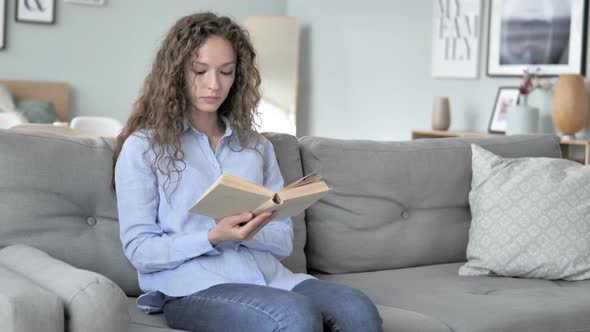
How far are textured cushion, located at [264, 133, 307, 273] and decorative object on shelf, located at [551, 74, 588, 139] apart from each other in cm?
279

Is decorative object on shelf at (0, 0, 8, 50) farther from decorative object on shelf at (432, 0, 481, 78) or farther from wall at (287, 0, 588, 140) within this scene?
decorative object on shelf at (432, 0, 481, 78)

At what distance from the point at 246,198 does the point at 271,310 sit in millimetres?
250

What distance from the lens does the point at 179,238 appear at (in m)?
1.91

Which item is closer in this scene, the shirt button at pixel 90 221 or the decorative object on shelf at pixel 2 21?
the shirt button at pixel 90 221

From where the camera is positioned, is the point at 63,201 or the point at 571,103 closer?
the point at 63,201

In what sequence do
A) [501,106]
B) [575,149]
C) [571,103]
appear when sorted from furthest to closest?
[501,106] → [575,149] → [571,103]

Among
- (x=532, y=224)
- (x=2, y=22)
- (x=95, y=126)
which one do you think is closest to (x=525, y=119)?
(x=532, y=224)

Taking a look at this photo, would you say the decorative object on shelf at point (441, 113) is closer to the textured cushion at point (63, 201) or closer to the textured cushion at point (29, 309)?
the textured cushion at point (63, 201)

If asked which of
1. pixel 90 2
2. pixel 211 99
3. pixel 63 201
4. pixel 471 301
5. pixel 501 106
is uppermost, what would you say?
pixel 90 2

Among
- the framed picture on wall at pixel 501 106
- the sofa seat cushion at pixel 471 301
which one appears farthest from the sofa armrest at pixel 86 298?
the framed picture on wall at pixel 501 106

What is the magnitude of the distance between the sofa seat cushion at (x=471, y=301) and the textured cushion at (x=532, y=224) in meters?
0.04

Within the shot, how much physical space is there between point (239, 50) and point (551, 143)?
137 centimetres

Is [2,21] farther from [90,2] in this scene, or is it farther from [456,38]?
[456,38]

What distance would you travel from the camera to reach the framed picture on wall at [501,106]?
5.52 m
